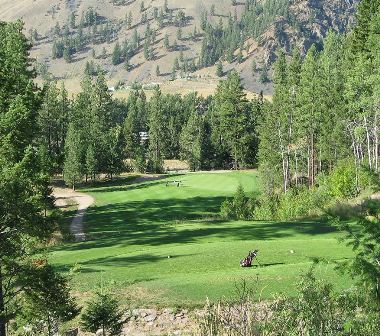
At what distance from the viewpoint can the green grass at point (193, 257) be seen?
18.9 meters

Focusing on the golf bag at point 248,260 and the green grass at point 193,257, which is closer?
the green grass at point 193,257

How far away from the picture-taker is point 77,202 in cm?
5997

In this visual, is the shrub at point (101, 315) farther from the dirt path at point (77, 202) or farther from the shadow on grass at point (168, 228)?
the dirt path at point (77, 202)

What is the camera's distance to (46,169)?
16.9 m

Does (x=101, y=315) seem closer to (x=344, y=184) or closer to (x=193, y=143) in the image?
(x=344, y=184)

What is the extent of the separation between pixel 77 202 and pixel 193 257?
3816cm

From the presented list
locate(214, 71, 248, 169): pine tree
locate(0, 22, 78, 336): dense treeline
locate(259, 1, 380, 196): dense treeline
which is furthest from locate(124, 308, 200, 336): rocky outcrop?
locate(214, 71, 248, 169): pine tree

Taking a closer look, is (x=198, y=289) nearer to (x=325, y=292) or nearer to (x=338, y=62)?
(x=325, y=292)

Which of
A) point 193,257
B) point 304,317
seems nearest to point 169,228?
point 193,257

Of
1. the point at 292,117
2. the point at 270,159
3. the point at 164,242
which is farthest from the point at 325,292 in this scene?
the point at 270,159

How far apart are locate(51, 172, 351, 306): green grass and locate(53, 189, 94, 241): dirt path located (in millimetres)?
1159

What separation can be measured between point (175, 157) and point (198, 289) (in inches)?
4050

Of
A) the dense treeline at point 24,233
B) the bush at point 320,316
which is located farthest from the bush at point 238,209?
the bush at point 320,316

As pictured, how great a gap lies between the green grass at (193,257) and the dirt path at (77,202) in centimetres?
116
